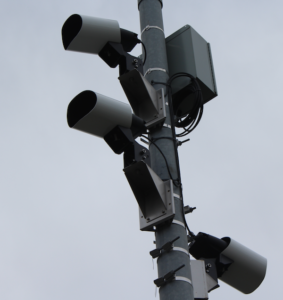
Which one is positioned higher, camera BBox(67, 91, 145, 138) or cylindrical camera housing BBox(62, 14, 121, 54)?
cylindrical camera housing BBox(62, 14, 121, 54)

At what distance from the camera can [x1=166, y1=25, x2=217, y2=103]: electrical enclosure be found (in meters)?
4.95

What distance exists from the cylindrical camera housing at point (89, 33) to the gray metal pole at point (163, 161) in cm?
44

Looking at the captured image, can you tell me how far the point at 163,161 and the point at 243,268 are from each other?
3.63 ft

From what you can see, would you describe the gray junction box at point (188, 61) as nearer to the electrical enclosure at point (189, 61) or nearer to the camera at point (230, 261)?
the electrical enclosure at point (189, 61)

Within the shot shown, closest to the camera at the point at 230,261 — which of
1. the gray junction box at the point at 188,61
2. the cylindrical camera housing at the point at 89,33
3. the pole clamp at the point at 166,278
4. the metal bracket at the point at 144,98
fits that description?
the pole clamp at the point at 166,278

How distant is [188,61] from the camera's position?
16.4 feet

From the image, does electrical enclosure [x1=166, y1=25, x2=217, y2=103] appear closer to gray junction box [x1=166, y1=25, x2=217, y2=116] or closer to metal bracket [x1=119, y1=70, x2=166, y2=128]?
gray junction box [x1=166, y1=25, x2=217, y2=116]

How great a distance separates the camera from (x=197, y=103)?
4.86 metres

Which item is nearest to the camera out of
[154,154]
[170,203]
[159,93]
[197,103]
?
[170,203]

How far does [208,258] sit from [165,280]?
2.49 ft

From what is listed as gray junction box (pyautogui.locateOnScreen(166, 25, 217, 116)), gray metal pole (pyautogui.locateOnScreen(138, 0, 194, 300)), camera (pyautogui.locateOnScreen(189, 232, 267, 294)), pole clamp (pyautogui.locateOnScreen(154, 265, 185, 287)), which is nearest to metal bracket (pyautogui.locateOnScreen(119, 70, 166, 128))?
gray metal pole (pyautogui.locateOnScreen(138, 0, 194, 300))

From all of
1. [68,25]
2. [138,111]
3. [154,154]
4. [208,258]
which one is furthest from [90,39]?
[208,258]

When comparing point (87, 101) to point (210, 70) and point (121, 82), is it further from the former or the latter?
point (210, 70)

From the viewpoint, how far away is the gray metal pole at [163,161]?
11.3 feet
